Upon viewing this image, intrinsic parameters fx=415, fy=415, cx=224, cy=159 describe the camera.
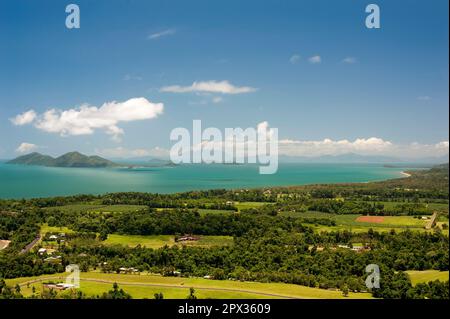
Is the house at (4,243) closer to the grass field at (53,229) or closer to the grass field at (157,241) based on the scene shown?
the grass field at (53,229)

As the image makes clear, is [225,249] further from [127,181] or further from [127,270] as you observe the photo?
[127,181]

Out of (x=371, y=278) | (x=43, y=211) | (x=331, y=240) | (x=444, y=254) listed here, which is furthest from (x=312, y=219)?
(x=43, y=211)

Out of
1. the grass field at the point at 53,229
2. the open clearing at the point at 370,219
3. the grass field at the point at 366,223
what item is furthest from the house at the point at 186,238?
the open clearing at the point at 370,219

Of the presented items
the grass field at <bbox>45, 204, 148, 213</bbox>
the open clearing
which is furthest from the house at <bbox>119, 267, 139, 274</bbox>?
the open clearing

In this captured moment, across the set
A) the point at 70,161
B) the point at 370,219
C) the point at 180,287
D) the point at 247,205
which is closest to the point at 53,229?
the point at 180,287

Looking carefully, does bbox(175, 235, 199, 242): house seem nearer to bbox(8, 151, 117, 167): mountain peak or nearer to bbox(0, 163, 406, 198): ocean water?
bbox(0, 163, 406, 198): ocean water
